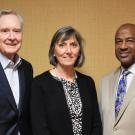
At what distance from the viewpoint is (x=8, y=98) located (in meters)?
2.02

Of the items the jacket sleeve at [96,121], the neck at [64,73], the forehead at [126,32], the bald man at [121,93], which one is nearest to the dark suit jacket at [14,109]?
the neck at [64,73]

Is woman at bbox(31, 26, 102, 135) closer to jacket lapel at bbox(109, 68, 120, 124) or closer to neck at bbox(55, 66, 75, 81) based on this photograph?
neck at bbox(55, 66, 75, 81)

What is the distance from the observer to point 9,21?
81.7 inches

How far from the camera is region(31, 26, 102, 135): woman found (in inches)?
82.8

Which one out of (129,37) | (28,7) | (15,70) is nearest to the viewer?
(15,70)

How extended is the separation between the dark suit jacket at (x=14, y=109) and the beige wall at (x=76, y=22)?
0.47 m

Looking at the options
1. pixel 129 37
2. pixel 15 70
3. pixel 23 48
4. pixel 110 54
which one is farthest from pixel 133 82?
pixel 23 48

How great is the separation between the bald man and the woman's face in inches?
14.8

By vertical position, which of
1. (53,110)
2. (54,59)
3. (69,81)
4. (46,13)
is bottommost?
(53,110)

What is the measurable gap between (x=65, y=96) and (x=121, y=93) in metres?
0.41

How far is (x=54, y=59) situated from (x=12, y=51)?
0.32 metres

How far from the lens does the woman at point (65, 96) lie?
2.10 metres

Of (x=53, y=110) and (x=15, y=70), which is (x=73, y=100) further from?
(x=15, y=70)

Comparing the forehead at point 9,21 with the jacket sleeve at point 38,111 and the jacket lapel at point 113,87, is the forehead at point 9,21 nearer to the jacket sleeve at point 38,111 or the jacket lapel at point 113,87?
the jacket sleeve at point 38,111
